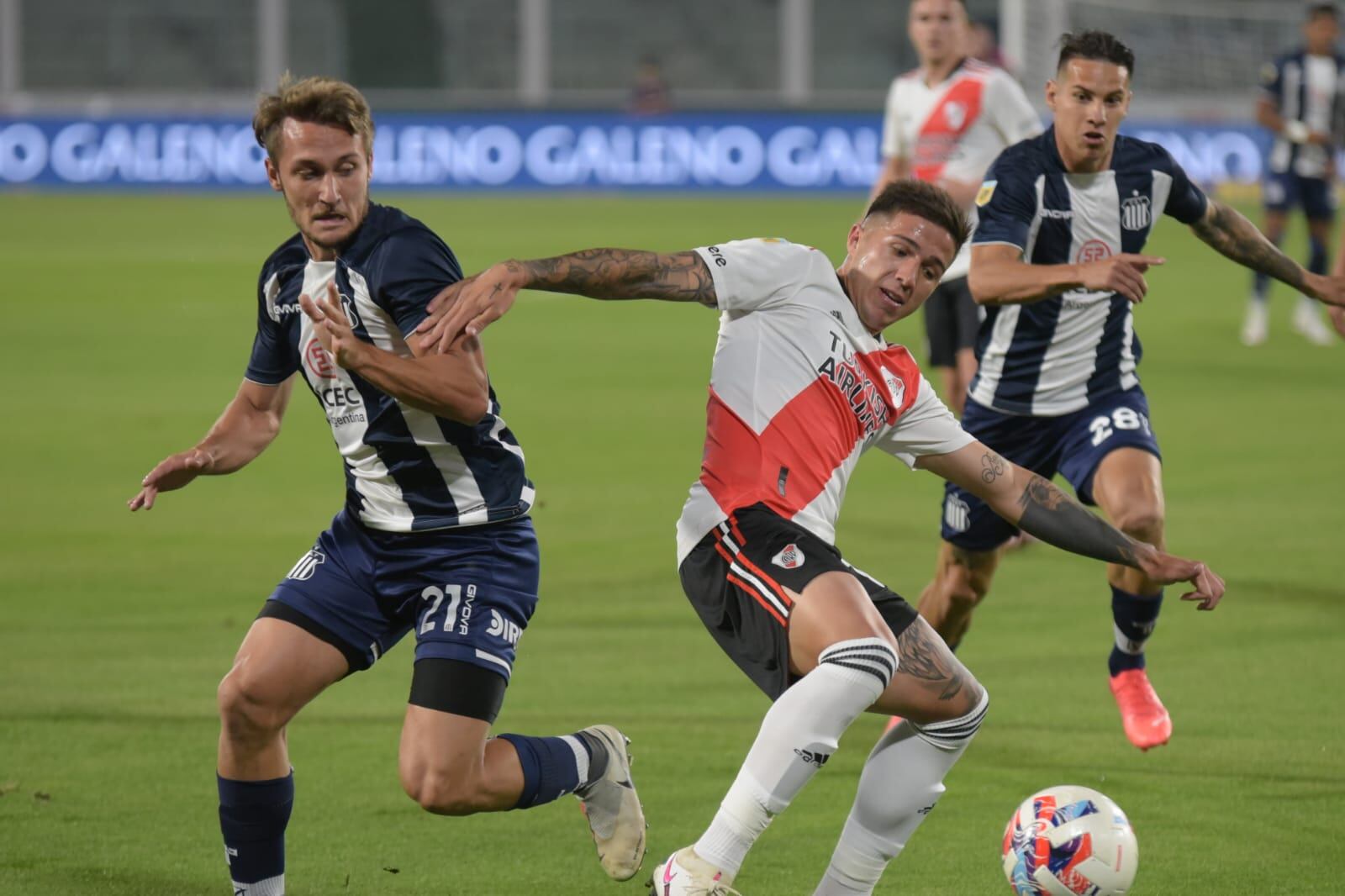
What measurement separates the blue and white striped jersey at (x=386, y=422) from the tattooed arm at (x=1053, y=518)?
119cm

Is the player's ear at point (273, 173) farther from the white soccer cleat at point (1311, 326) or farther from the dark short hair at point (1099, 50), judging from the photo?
the white soccer cleat at point (1311, 326)

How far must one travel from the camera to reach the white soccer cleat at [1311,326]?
57.3 feet

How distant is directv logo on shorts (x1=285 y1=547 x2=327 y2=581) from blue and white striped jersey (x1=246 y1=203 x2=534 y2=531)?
0.47 ft

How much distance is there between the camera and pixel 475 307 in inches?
172

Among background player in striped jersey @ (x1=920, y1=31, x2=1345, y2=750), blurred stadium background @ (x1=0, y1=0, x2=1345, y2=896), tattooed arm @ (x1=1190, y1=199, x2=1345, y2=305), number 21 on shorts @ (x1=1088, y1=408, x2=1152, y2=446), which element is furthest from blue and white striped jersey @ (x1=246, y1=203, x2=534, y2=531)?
tattooed arm @ (x1=1190, y1=199, x2=1345, y2=305)

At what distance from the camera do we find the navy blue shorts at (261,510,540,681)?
4.83 m

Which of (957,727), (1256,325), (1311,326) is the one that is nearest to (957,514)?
(957,727)

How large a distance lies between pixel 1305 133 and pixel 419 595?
45.6ft

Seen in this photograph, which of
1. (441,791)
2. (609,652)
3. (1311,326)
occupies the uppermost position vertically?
(441,791)

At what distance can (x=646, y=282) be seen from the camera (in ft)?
15.4

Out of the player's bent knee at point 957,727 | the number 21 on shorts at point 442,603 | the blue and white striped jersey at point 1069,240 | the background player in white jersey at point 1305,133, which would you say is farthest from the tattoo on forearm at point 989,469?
the background player in white jersey at point 1305,133

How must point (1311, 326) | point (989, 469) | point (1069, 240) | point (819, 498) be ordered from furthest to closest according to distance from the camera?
point (1311, 326) < point (1069, 240) < point (989, 469) < point (819, 498)

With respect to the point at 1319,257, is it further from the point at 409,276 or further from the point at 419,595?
the point at 409,276

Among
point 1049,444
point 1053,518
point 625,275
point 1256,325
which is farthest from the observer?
point 1256,325
